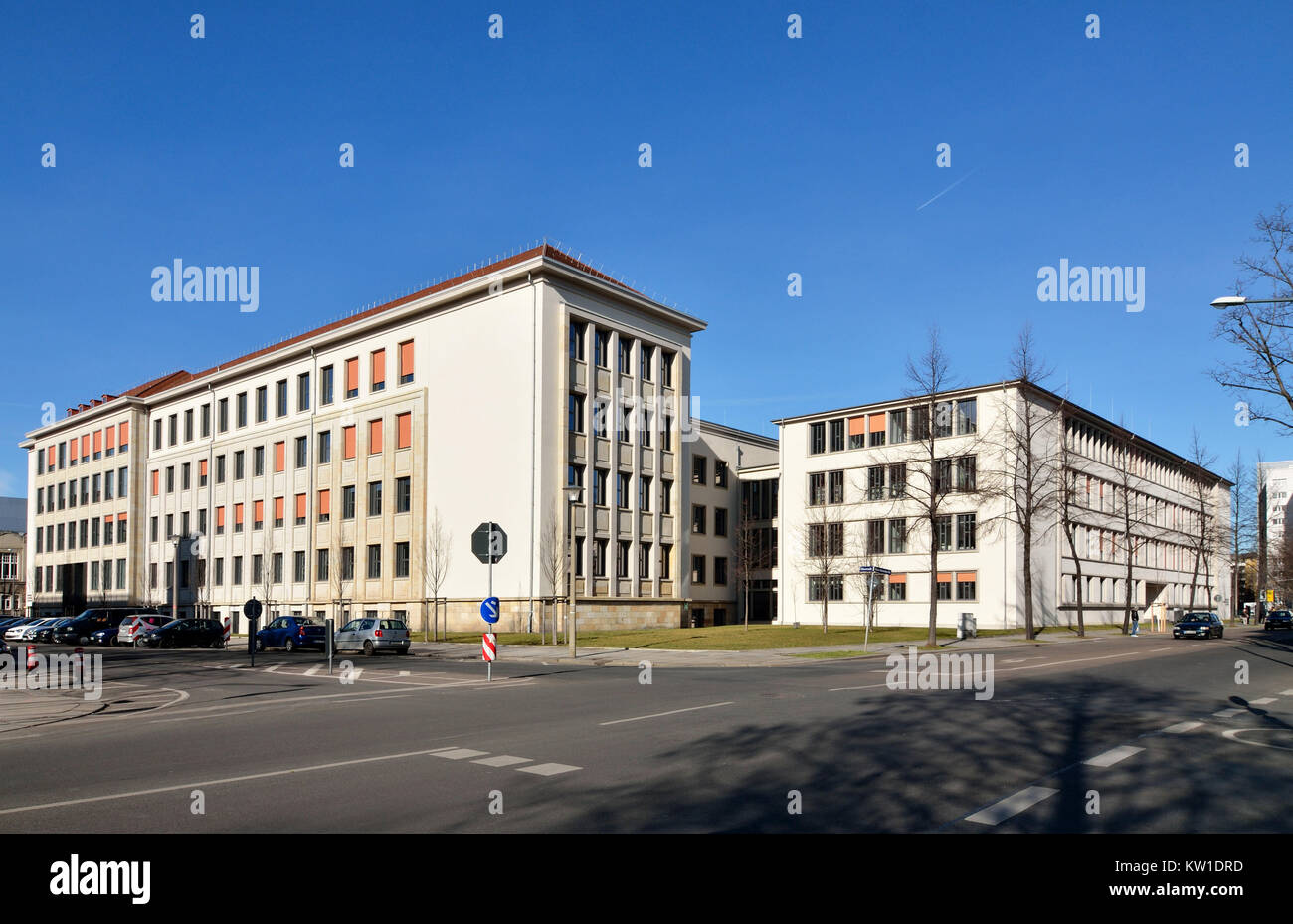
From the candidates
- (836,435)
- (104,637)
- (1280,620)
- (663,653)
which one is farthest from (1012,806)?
(1280,620)

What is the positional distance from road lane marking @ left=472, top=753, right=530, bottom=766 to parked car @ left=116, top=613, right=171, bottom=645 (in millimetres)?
41879

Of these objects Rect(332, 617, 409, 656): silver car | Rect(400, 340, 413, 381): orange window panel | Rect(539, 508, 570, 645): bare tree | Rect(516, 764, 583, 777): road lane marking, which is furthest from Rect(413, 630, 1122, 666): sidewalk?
Rect(516, 764, 583, 777): road lane marking

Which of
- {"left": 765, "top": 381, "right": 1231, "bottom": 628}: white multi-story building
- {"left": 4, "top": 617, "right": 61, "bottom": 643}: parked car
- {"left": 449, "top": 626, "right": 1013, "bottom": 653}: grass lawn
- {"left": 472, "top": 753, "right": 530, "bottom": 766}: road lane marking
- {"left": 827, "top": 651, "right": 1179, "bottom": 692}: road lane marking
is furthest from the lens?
{"left": 765, "top": 381, "right": 1231, "bottom": 628}: white multi-story building

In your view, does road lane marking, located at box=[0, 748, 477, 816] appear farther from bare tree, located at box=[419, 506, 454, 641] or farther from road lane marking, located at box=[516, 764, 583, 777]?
bare tree, located at box=[419, 506, 454, 641]

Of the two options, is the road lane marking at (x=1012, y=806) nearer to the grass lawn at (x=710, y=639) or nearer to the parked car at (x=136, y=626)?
the grass lawn at (x=710, y=639)

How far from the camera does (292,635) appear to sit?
138ft

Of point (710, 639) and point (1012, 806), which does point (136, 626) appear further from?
point (1012, 806)

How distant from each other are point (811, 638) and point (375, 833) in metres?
37.3

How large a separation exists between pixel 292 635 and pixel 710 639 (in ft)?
58.2

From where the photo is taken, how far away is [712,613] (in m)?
65.7

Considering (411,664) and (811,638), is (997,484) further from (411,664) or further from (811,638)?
(411,664)

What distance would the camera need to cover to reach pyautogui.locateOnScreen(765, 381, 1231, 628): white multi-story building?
5656 cm

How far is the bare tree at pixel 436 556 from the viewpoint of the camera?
5281cm
